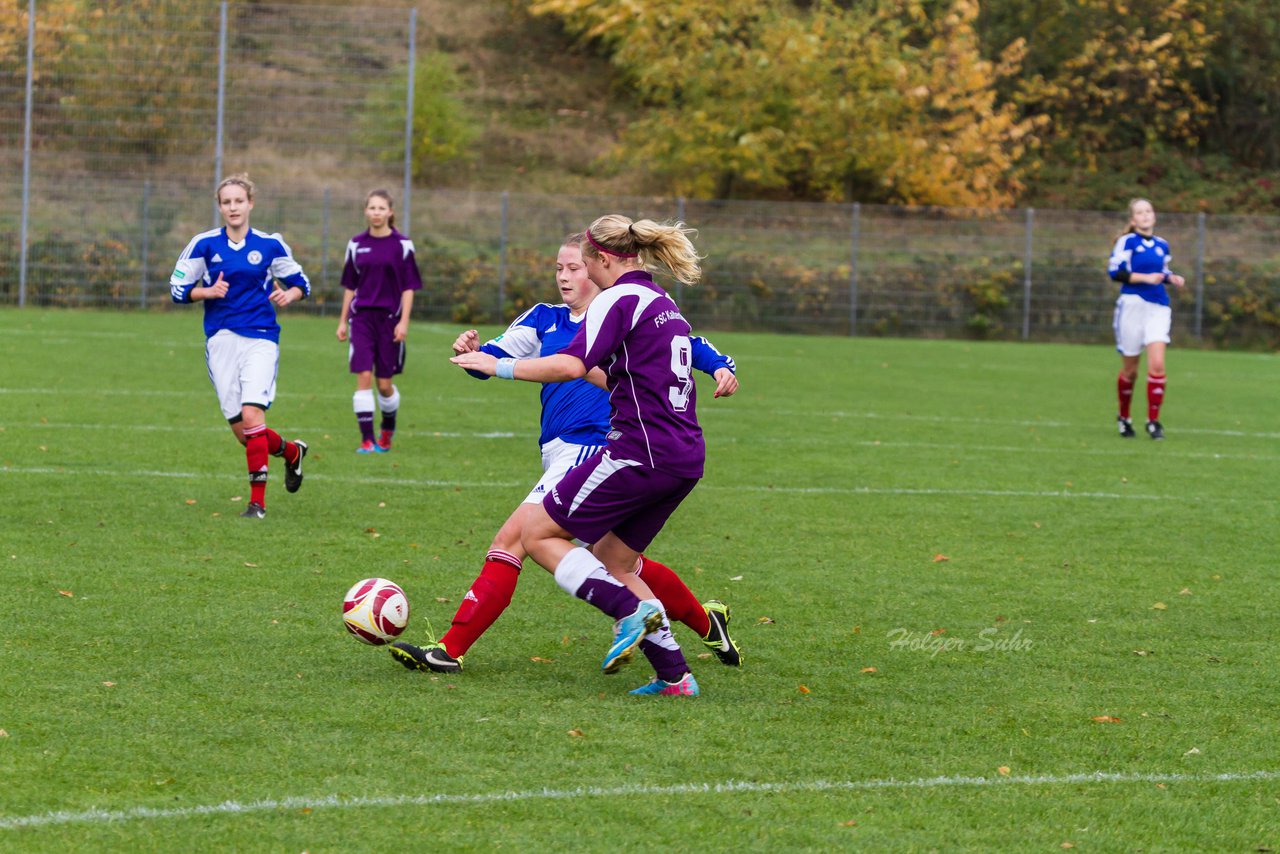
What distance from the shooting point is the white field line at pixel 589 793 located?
162 inches

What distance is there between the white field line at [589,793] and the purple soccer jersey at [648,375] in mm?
1310

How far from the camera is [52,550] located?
783 centimetres

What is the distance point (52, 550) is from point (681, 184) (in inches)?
1180

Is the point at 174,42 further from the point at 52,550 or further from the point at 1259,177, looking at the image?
the point at 1259,177

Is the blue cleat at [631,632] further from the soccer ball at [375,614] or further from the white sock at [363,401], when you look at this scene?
the white sock at [363,401]

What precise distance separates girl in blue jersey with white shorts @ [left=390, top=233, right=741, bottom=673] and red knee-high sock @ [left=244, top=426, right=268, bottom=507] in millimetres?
3294

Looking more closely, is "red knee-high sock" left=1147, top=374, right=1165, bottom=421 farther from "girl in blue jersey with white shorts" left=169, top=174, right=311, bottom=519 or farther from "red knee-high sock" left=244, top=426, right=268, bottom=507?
"red knee-high sock" left=244, top=426, right=268, bottom=507

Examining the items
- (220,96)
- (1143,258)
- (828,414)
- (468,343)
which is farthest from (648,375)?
(220,96)

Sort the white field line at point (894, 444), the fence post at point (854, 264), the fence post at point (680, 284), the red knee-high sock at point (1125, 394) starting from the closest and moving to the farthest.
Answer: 1. the white field line at point (894, 444)
2. the red knee-high sock at point (1125, 394)
3. the fence post at point (680, 284)
4. the fence post at point (854, 264)

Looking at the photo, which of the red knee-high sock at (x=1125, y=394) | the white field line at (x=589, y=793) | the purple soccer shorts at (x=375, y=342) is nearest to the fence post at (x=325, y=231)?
the purple soccer shorts at (x=375, y=342)

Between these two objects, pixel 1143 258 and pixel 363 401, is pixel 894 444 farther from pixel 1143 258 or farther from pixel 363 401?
pixel 363 401

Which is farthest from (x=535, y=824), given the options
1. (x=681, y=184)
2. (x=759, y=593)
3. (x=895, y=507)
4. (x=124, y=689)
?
(x=681, y=184)

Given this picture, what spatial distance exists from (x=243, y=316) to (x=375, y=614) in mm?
4100

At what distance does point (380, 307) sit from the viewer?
12406mm
